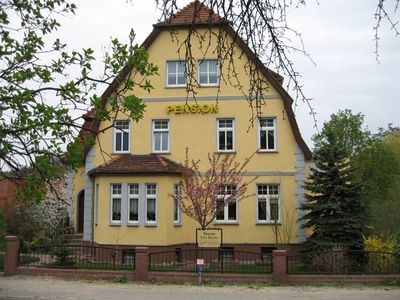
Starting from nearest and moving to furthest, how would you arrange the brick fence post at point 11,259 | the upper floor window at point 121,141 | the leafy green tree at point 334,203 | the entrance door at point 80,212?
1. the brick fence post at point 11,259
2. the leafy green tree at point 334,203
3. the upper floor window at point 121,141
4. the entrance door at point 80,212

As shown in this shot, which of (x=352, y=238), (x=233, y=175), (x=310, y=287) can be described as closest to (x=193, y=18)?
(x=310, y=287)

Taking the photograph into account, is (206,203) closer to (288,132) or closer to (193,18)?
(288,132)

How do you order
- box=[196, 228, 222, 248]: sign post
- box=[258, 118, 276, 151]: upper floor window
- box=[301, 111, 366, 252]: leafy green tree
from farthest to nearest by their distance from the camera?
box=[258, 118, 276, 151]: upper floor window < box=[301, 111, 366, 252]: leafy green tree < box=[196, 228, 222, 248]: sign post

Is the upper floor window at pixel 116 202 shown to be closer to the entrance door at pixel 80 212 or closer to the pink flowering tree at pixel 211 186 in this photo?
the pink flowering tree at pixel 211 186

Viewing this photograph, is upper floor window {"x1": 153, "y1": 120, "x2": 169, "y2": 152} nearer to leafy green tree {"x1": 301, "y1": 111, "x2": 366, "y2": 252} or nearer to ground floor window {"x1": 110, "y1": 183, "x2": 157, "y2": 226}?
ground floor window {"x1": 110, "y1": 183, "x2": 157, "y2": 226}

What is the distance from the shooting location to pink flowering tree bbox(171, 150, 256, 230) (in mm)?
22938

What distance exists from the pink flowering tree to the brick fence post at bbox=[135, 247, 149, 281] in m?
4.87

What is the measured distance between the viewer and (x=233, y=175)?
965 inches

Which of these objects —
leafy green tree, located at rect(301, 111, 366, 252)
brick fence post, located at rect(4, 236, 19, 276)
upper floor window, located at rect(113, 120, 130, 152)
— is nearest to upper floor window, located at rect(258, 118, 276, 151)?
leafy green tree, located at rect(301, 111, 366, 252)

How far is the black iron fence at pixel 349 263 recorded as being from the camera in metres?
17.9

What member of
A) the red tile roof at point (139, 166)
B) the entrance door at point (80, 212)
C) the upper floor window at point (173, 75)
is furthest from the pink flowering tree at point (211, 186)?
the entrance door at point (80, 212)

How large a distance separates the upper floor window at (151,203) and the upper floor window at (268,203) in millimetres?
4824

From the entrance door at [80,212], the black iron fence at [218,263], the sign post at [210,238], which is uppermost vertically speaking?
the entrance door at [80,212]

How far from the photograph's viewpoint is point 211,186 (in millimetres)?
23406
